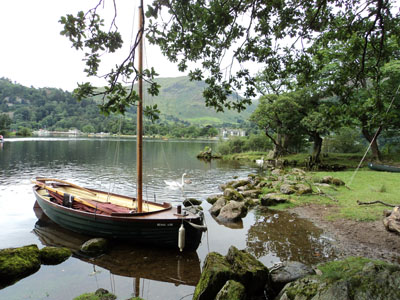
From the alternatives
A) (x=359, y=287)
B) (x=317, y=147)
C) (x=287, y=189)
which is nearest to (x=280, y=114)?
(x=317, y=147)

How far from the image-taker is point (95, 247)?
11.4 m

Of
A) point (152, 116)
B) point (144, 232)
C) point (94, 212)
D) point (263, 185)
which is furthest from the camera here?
point (263, 185)

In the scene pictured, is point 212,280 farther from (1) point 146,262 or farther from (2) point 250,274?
(1) point 146,262

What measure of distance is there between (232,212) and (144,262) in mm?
6958

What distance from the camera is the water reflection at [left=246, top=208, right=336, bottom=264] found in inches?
407

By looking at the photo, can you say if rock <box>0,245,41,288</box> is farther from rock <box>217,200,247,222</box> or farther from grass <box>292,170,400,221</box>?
grass <box>292,170,400,221</box>

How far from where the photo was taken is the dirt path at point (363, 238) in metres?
9.59

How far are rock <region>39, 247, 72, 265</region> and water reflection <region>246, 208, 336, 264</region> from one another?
7910mm

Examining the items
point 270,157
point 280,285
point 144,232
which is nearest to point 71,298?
point 144,232

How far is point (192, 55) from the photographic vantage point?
7469 mm

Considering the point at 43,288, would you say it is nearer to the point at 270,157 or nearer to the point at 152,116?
the point at 152,116

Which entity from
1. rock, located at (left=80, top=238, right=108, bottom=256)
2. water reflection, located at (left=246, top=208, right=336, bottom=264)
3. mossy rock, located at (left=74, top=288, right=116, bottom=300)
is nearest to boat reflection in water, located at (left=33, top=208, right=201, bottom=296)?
rock, located at (left=80, top=238, right=108, bottom=256)

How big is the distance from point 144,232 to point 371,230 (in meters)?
10.1

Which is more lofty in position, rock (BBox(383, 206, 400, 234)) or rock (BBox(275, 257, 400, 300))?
rock (BBox(275, 257, 400, 300))
